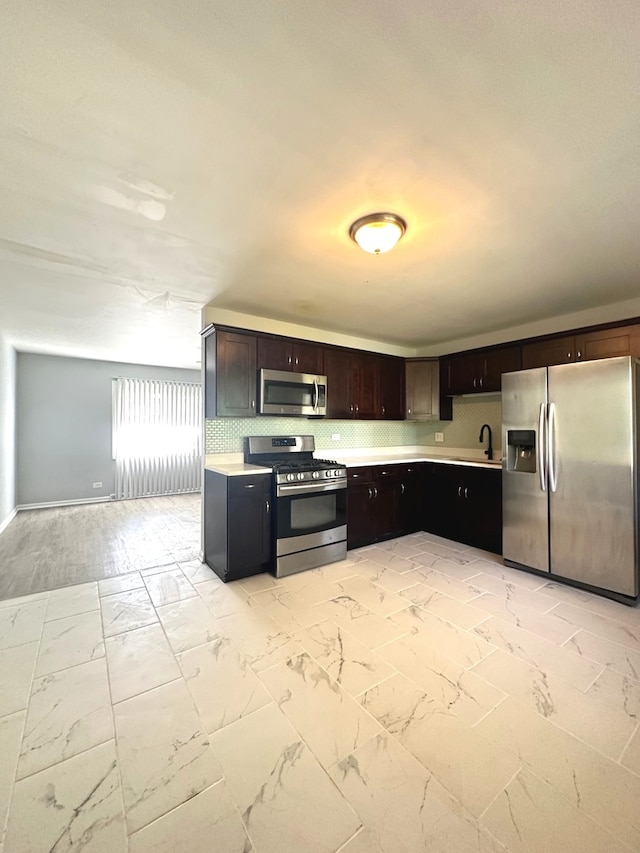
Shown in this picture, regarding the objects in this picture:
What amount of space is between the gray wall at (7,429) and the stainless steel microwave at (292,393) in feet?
12.8

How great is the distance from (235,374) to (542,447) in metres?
2.88

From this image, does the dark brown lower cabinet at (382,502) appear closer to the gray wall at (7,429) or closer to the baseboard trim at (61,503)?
the gray wall at (7,429)

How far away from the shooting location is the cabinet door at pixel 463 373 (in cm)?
426

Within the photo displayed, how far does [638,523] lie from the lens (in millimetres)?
2689

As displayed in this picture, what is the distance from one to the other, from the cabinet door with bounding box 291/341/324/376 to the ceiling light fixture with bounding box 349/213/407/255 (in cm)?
178

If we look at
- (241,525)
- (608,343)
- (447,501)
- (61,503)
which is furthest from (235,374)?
(61,503)

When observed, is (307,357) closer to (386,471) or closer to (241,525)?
(386,471)

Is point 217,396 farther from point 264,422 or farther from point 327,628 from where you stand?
point 327,628

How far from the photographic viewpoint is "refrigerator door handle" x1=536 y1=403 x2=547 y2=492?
3100 millimetres

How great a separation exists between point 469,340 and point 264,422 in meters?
2.93

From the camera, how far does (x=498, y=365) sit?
4020mm

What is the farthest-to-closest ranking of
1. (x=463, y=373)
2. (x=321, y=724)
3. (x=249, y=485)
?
(x=463, y=373)
(x=249, y=485)
(x=321, y=724)

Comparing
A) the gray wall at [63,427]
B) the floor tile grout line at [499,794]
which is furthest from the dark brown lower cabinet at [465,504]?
the gray wall at [63,427]

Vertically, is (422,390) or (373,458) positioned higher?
(422,390)
